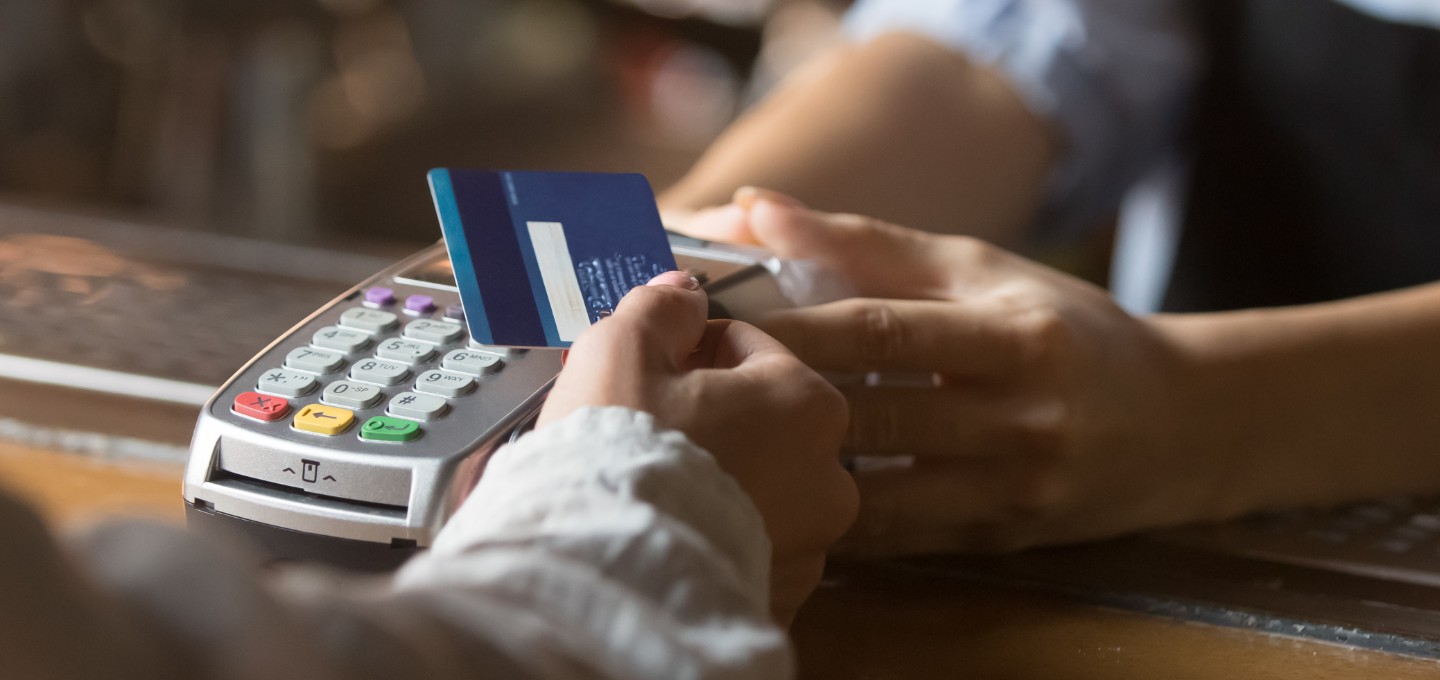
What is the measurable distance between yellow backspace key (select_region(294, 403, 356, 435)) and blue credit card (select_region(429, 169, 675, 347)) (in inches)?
1.3

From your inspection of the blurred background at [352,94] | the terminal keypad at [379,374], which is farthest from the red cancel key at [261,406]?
the blurred background at [352,94]

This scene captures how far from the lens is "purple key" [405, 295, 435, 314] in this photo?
307mm

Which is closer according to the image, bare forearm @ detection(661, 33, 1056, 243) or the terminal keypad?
the terminal keypad

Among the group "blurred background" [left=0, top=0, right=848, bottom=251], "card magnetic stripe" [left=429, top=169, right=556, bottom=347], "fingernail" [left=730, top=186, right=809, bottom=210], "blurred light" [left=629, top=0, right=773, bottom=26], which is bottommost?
"blurred background" [left=0, top=0, right=848, bottom=251]

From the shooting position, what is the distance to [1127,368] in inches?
14.2

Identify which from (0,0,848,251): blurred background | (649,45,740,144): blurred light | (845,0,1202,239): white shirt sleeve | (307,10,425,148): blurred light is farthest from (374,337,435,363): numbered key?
(649,45,740,144): blurred light

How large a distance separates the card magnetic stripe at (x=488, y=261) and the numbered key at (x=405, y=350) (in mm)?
21

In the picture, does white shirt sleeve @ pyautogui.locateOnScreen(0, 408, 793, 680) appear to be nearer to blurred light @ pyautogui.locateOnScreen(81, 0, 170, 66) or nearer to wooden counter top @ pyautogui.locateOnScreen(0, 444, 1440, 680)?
wooden counter top @ pyautogui.locateOnScreen(0, 444, 1440, 680)

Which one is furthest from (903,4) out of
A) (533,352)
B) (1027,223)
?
(533,352)

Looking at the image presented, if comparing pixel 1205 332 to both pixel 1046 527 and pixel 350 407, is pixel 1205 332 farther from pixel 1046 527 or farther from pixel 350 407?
pixel 350 407

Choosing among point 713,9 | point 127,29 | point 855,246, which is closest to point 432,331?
point 855,246

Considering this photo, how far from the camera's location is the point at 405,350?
284 mm

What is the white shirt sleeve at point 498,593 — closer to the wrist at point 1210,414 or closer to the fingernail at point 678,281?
the fingernail at point 678,281

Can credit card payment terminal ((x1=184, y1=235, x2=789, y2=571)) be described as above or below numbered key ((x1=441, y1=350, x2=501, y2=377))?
below
